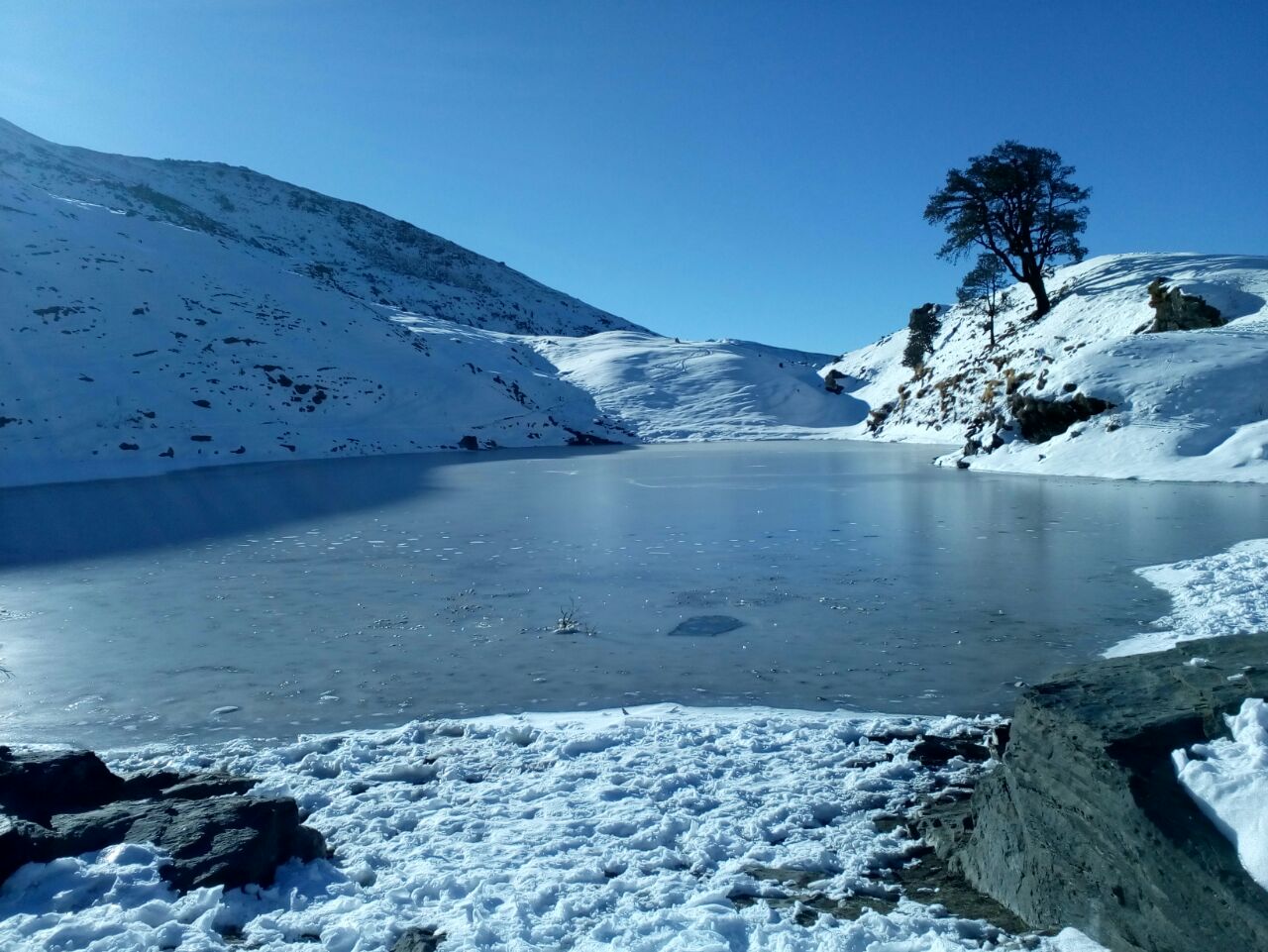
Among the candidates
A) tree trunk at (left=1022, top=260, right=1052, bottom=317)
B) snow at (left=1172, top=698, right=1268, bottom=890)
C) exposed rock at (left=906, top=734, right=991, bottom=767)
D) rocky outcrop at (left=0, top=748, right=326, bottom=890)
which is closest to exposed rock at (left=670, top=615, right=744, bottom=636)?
exposed rock at (left=906, top=734, right=991, bottom=767)

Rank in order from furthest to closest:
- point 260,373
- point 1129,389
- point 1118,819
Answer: point 260,373, point 1129,389, point 1118,819

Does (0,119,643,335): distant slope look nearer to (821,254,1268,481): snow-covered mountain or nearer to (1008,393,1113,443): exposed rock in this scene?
(821,254,1268,481): snow-covered mountain

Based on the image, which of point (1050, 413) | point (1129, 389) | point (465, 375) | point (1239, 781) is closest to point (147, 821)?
point (1239, 781)

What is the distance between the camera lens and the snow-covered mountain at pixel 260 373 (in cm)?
3391

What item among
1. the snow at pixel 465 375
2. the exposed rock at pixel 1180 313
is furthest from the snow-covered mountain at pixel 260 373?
the exposed rock at pixel 1180 313

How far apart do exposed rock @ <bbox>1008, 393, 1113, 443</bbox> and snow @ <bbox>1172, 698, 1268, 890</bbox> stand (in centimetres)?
2263

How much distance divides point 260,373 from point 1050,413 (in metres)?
33.8

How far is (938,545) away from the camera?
43.0 feet

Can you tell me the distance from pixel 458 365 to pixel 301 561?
4144cm

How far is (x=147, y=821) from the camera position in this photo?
4.43m

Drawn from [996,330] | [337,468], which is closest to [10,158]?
[337,468]

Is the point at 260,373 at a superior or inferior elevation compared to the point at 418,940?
superior

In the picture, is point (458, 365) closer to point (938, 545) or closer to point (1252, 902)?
point (938, 545)

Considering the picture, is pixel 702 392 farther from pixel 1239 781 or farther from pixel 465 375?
pixel 1239 781
